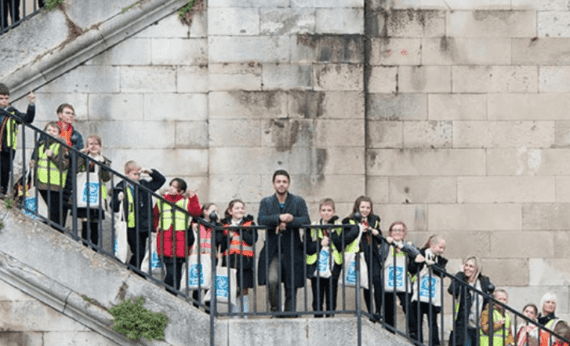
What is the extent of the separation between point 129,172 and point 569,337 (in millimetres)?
5078

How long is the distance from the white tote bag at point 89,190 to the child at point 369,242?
2.55m

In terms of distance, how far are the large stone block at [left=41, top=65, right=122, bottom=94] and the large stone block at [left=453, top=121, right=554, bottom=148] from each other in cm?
422

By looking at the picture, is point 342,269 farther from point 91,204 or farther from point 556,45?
point 556,45

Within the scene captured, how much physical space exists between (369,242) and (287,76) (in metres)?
2.92

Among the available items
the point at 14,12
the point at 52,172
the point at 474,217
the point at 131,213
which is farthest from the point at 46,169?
the point at 474,217

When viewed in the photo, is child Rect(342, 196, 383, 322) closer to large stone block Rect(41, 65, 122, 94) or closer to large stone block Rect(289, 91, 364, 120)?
large stone block Rect(289, 91, 364, 120)

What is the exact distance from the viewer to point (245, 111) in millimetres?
14672

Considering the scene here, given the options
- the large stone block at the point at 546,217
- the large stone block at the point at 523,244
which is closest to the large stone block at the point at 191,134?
the large stone block at the point at 523,244

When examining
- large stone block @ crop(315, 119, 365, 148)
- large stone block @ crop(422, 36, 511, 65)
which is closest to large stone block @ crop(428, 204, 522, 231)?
large stone block @ crop(315, 119, 365, 148)

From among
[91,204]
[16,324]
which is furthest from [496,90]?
[16,324]

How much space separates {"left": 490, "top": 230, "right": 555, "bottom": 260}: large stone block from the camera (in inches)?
602

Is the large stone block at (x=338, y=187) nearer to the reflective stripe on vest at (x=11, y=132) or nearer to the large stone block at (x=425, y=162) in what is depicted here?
the large stone block at (x=425, y=162)

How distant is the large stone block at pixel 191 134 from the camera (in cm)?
1488

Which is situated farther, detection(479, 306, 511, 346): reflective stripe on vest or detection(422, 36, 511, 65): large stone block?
detection(422, 36, 511, 65): large stone block
